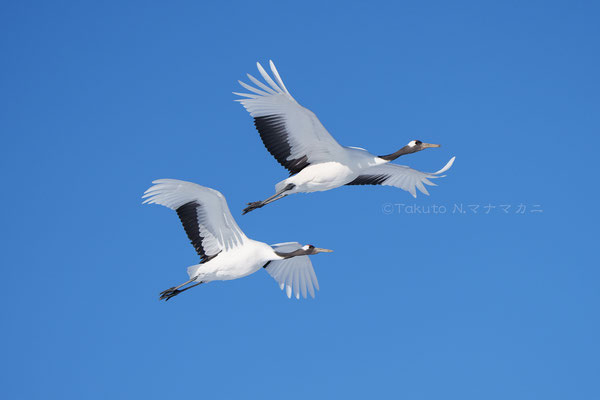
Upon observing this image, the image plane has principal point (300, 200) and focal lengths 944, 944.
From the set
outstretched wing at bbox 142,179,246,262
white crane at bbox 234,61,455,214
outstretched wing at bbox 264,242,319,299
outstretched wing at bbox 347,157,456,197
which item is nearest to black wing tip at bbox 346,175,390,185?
outstretched wing at bbox 347,157,456,197

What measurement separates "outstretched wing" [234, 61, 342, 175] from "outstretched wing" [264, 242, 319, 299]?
2406 millimetres

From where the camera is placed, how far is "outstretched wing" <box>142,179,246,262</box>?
18984 mm

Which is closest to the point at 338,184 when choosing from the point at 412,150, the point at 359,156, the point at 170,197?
the point at 359,156

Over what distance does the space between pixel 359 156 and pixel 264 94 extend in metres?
2.68

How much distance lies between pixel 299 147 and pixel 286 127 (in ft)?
2.19

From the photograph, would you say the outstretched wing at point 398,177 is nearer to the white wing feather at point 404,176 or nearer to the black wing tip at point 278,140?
the white wing feather at point 404,176

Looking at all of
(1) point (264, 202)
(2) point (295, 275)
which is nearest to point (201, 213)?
(1) point (264, 202)

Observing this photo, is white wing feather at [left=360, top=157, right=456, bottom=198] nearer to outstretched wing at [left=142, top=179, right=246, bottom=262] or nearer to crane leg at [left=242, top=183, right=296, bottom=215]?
Answer: crane leg at [left=242, top=183, right=296, bottom=215]

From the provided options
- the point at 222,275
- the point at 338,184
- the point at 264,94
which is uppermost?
the point at 264,94

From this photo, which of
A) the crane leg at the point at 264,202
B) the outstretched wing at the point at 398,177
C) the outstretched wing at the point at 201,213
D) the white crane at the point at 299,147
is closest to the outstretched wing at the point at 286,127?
the white crane at the point at 299,147

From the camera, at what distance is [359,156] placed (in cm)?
1986

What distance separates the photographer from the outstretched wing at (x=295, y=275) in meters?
21.3

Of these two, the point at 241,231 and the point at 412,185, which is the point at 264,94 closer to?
the point at 241,231

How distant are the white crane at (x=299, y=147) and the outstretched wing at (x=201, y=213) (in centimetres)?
82
